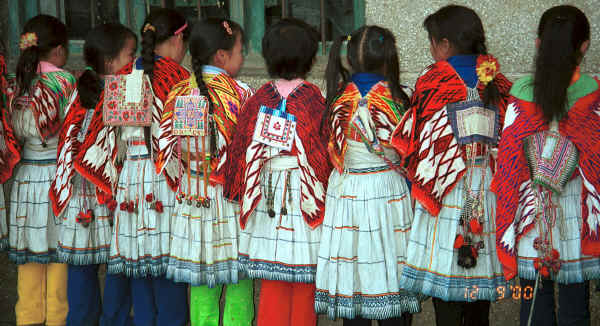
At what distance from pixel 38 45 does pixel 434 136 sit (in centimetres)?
237

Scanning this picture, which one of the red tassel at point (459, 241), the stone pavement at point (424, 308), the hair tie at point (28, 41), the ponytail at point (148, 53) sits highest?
the hair tie at point (28, 41)

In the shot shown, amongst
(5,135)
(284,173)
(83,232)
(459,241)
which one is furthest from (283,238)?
(5,135)

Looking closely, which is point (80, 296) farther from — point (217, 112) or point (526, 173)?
point (526, 173)

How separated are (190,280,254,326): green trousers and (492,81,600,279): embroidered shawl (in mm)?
1296

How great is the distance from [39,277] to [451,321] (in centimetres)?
242

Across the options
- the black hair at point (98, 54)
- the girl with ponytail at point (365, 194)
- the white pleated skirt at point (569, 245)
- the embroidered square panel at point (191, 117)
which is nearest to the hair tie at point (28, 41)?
the black hair at point (98, 54)

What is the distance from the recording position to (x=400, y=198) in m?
2.90

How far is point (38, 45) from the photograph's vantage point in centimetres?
369

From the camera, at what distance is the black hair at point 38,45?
358cm

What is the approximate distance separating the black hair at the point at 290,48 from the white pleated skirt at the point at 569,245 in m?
1.26

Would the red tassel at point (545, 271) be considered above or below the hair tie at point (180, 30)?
below

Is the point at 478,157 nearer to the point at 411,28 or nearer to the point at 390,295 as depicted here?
the point at 390,295

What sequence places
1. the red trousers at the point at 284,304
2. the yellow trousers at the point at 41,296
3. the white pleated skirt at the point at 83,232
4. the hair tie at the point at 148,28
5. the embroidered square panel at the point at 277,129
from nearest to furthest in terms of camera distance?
the embroidered square panel at the point at 277,129 → the red trousers at the point at 284,304 → the hair tie at the point at 148,28 → the white pleated skirt at the point at 83,232 → the yellow trousers at the point at 41,296

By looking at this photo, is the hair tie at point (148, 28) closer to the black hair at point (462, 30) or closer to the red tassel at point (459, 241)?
the black hair at point (462, 30)
